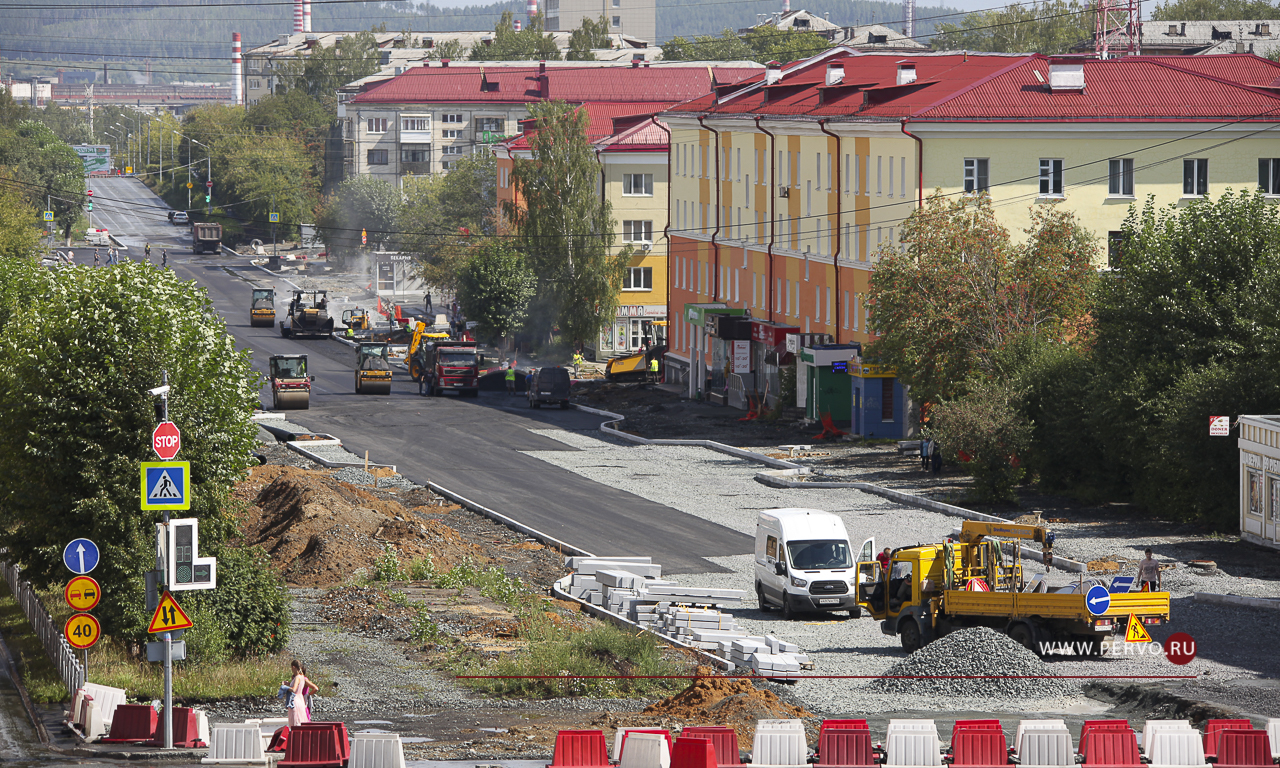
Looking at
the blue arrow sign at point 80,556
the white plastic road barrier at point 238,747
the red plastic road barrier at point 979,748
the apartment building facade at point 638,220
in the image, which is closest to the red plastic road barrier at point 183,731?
the white plastic road barrier at point 238,747

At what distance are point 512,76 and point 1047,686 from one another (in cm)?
14332

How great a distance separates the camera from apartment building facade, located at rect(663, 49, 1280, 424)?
5859 cm

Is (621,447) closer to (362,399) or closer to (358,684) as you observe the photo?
(362,399)

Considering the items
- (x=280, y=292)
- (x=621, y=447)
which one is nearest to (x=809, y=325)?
(x=621, y=447)

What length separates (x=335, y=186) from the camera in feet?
554

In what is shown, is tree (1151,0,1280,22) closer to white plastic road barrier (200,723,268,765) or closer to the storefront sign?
the storefront sign

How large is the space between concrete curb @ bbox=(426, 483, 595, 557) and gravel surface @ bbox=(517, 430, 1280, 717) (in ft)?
13.6

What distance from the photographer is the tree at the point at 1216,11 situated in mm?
159625

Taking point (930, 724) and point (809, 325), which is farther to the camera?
point (809, 325)

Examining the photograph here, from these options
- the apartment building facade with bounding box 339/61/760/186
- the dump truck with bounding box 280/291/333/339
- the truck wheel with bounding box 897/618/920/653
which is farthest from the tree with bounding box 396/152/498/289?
the truck wheel with bounding box 897/618/920/653

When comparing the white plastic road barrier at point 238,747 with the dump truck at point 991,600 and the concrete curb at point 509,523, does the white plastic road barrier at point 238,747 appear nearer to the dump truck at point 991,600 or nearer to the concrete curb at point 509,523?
the dump truck at point 991,600

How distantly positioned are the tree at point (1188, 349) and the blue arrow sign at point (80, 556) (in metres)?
28.0

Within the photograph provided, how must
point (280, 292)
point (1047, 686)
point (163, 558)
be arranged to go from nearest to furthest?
point (163, 558) < point (1047, 686) < point (280, 292)

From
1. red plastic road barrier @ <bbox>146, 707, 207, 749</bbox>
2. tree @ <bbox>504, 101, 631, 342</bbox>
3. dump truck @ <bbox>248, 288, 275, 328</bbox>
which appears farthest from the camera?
dump truck @ <bbox>248, 288, 275, 328</bbox>
